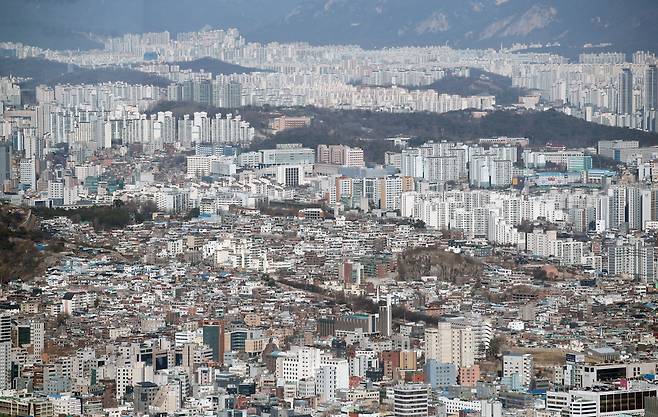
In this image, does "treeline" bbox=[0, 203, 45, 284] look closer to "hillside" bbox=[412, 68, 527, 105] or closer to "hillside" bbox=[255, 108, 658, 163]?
"hillside" bbox=[255, 108, 658, 163]

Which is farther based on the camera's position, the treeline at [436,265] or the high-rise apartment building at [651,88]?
the high-rise apartment building at [651,88]

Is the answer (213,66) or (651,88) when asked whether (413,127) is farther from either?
(213,66)

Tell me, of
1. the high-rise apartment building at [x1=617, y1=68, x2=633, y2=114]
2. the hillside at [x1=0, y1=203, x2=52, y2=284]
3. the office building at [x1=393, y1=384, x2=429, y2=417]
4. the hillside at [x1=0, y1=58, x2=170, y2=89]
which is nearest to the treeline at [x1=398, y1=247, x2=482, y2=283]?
the hillside at [x1=0, y1=203, x2=52, y2=284]

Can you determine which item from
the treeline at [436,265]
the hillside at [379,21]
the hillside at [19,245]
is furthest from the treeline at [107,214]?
the hillside at [379,21]

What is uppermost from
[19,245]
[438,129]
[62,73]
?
[62,73]

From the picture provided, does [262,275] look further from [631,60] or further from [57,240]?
A: [631,60]

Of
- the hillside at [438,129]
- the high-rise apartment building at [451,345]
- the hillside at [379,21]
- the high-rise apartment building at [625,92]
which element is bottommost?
the high-rise apartment building at [451,345]

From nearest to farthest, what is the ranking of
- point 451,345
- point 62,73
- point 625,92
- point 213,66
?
point 451,345 < point 62,73 < point 625,92 < point 213,66

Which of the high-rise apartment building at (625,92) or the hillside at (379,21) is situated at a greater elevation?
the hillside at (379,21)

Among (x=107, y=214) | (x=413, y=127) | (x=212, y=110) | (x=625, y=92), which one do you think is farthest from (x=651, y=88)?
(x=107, y=214)

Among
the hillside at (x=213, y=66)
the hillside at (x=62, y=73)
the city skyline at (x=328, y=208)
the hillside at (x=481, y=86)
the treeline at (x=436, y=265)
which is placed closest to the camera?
the city skyline at (x=328, y=208)

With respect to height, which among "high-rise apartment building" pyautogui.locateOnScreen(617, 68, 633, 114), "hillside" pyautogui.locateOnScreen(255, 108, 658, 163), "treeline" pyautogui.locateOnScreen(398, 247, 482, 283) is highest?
"high-rise apartment building" pyautogui.locateOnScreen(617, 68, 633, 114)

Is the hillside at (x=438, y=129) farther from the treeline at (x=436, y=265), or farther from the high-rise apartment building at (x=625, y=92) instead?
the treeline at (x=436, y=265)
